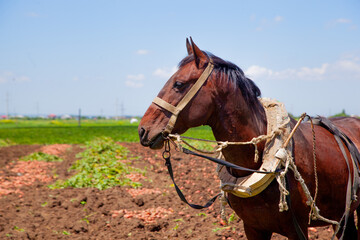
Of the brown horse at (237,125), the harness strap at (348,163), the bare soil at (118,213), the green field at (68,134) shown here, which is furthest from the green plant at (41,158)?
the harness strap at (348,163)

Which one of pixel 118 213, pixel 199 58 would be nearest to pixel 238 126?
pixel 199 58

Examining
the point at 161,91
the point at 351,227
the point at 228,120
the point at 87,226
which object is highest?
the point at 161,91

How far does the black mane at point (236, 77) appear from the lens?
2.29 metres

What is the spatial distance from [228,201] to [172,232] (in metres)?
2.34

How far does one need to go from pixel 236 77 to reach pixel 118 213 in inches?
166

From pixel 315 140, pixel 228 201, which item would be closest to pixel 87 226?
pixel 228 201

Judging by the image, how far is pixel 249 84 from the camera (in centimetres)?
235

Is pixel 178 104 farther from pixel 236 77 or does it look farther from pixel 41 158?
pixel 41 158

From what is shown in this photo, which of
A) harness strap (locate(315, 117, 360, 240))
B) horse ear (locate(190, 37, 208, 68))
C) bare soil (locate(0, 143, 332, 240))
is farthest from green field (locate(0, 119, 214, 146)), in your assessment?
horse ear (locate(190, 37, 208, 68))

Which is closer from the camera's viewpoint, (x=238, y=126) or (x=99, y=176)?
(x=238, y=126)

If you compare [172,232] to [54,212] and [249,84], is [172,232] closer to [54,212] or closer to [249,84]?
[54,212]

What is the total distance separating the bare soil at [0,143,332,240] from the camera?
4.65m

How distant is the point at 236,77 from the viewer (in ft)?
7.55

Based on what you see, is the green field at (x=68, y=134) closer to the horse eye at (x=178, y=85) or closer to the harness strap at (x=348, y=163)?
the harness strap at (x=348, y=163)
